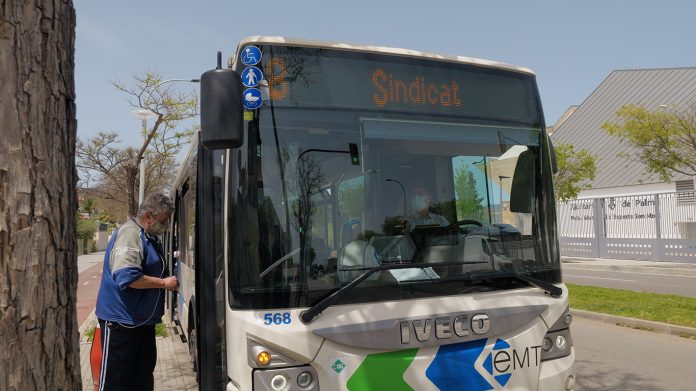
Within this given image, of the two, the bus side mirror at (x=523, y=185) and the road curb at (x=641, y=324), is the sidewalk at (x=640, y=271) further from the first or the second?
the bus side mirror at (x=523, y=185)

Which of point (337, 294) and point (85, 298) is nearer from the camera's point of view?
point (337, 294)

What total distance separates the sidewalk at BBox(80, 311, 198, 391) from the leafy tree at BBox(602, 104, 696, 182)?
1652 cm

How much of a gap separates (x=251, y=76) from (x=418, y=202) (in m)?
1.30

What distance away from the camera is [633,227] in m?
25.6

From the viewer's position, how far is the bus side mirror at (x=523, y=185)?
154 inches

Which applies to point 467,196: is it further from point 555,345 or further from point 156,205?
point 156,205

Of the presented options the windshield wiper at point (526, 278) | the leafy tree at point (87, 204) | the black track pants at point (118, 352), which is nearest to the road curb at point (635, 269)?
the windshield wiper at point (526, 278)

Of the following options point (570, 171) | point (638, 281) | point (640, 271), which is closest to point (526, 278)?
point (638, 281)

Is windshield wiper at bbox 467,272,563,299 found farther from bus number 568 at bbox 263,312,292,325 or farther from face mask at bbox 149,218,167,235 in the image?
face mask at bbox 149,218,167,235

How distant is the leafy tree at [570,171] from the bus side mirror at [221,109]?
27234mm

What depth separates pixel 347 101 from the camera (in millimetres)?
3506

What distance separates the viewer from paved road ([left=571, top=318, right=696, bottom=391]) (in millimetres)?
5910

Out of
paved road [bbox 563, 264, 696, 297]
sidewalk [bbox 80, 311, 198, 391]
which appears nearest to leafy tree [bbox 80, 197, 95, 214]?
paved road [bbox 563, 264, 696, 297]

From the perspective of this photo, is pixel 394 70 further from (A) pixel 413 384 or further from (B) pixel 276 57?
(A) pixel 413 384
